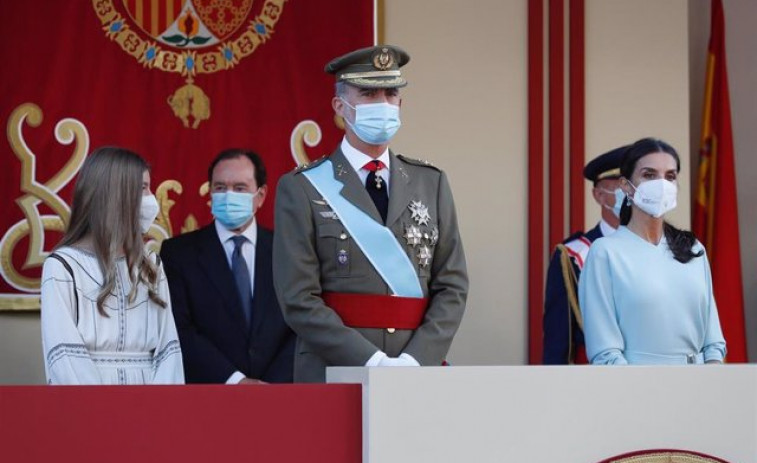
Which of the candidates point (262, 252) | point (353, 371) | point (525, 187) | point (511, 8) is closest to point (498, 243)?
point (525, 187)

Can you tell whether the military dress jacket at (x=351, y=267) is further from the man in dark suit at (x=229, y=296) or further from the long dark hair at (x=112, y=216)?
A: the man in dark suit at (x=229, y=296)

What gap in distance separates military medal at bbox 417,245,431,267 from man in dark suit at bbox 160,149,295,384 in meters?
0.98

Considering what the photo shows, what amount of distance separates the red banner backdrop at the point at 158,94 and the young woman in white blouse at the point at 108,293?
170cm

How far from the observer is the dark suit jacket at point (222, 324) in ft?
16.5

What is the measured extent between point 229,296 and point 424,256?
3.68ft

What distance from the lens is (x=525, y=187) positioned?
648 centimetres

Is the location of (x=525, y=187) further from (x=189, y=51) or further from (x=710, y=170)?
(x=189, y=51)

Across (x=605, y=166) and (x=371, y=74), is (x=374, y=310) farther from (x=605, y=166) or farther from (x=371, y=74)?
(x=605, y=166)

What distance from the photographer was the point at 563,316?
5.66 metres

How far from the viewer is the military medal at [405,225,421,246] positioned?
4.29 metres

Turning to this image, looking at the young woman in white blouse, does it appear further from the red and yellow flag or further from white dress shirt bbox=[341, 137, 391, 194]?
the red and yellow flag

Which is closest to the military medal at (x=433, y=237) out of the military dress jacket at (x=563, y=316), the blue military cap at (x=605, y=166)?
the military dress jacket at (x=563, y=316)

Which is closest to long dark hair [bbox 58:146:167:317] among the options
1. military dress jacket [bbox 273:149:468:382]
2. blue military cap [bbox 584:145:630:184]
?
military dress jacket [bbox 273:149:468:382]

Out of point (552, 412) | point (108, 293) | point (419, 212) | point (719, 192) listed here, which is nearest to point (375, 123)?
point (419, 212)
